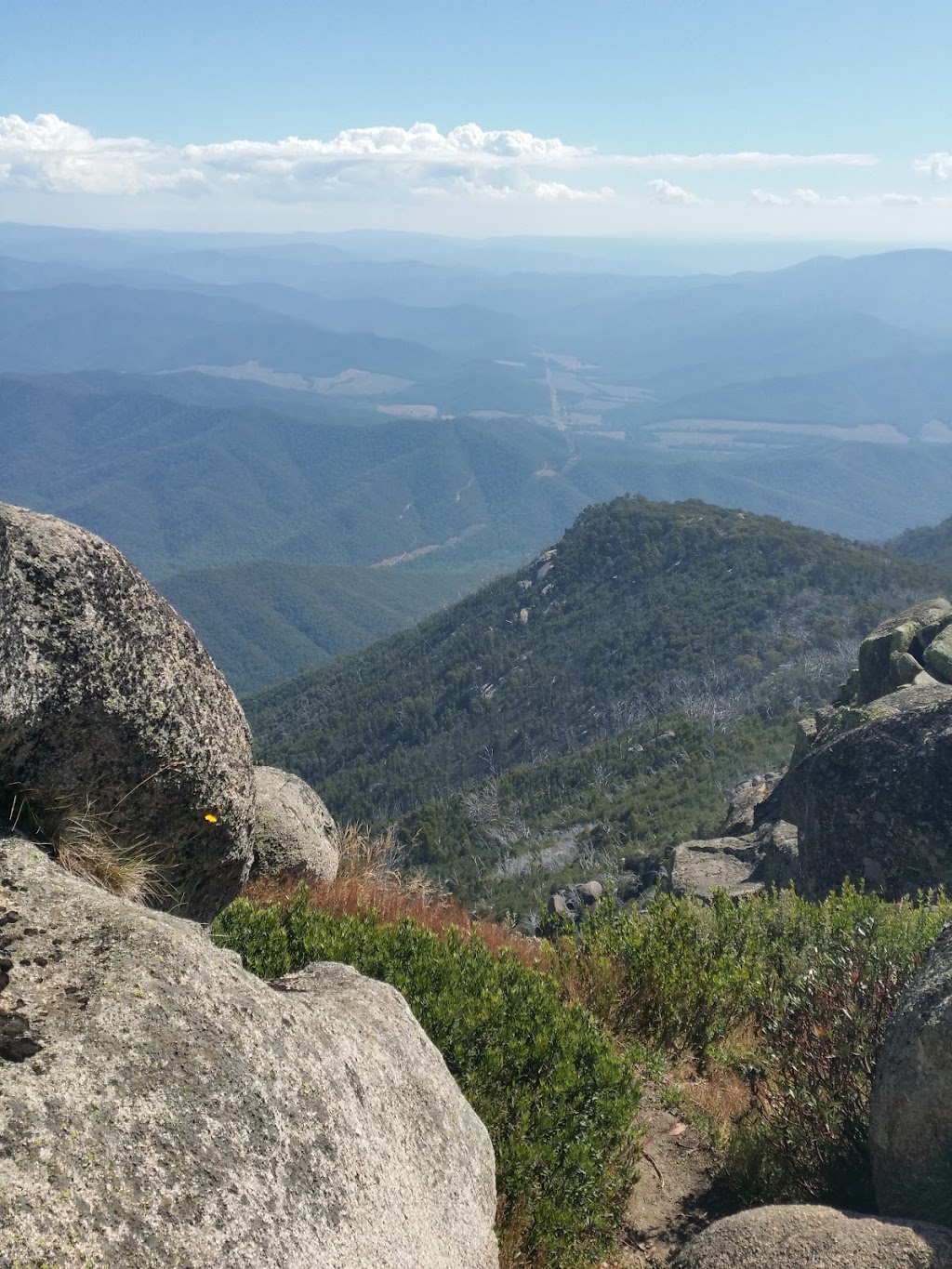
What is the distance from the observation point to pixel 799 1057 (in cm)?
642

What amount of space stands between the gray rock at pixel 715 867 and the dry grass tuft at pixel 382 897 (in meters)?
11.2

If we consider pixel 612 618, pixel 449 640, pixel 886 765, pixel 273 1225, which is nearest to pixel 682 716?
pixel 612 618

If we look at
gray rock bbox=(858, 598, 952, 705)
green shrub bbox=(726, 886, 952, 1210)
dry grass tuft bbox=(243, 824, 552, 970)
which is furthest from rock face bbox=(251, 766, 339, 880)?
gray rock bbox=(858, 598, 952, 705)

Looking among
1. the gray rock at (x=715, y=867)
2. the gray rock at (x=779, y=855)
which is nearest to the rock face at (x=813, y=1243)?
the gray rock at (x=779, y=855)

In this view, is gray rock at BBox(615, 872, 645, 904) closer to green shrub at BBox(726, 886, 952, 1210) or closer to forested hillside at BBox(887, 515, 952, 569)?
green shrub at BBox(726, 886, 952, 1210)

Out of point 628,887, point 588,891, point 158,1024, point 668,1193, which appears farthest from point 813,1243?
point 588,891

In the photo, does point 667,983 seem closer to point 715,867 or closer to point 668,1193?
point 668,1193

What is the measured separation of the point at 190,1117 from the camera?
11.6ft

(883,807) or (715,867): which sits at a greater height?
(883,807)

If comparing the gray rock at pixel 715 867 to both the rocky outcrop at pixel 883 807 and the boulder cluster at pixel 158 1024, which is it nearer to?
the rocky outcrop at pixel 883 807

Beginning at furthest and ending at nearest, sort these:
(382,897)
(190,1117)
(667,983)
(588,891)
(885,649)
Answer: (588,891)
(885,649)
(382,897)
(667,983)
(190,1117)

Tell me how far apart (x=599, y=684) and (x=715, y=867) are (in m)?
72.2

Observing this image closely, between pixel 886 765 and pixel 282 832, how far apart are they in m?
8.54

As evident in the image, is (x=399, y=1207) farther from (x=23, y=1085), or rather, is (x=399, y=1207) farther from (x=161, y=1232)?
(x=23, y=1085)
